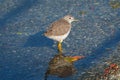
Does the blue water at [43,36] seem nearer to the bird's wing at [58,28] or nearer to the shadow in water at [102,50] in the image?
the shadow in water at [102,50]

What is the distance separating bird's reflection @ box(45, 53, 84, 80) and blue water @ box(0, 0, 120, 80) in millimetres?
199

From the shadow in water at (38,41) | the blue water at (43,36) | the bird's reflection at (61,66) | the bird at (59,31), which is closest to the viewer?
the bird's reflection at (61,66)

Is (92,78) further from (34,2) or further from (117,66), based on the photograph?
(34,2)

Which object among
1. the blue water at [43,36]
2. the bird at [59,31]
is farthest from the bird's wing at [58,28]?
the blue water at [43,36]

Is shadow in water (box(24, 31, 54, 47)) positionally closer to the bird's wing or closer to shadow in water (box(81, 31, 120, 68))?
the bird's wing

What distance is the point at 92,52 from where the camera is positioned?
14.7 meters

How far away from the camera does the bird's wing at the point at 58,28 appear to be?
14516mm

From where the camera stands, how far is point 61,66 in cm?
1381

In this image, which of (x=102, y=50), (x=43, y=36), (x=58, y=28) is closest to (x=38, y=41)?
(x=43, y=36)

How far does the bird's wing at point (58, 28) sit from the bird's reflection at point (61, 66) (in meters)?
0.85

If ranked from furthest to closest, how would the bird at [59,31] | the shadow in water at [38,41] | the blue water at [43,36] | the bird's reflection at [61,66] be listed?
1. the shadow in water at [38,41]
2. the bird at [59,31]
3. the blue water at [43,36]
4. the bird's reflection at [61,66]

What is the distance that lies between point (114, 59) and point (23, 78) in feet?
10.8

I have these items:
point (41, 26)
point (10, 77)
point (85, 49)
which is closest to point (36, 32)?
point (41, 26)

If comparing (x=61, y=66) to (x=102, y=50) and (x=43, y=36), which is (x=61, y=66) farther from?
(x=43, y=36)
